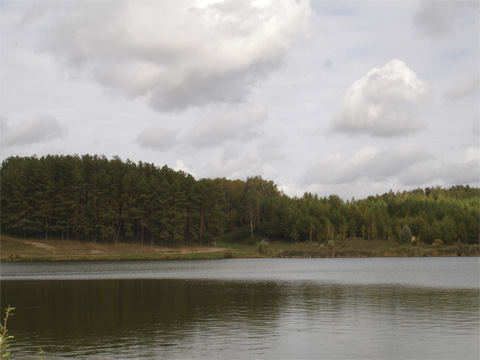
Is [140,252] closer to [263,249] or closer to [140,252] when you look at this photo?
[140,252]

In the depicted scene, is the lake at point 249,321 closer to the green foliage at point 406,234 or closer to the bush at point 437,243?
the bush at point 437,243

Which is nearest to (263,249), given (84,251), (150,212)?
(150,212)

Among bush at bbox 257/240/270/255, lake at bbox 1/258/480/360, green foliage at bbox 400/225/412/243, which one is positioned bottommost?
lake at bbox 1/258/480/360

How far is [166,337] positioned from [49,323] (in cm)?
961

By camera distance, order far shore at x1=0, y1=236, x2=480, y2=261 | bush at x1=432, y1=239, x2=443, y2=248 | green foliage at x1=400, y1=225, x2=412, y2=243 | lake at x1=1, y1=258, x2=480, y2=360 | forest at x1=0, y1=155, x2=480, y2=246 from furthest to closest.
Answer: green foliage at x1=400, y1=225, x2=412, y2=243, bush at x1=432, y1=239, x2=443, y2=248, forest at x1=0, y1=155, x2=480, y2=246, far shore at x1=0, y1=236, x2=480, y2=261, lake at x1=1, y1=258, x2=480, y2=360

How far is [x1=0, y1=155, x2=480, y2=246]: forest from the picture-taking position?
13362cm

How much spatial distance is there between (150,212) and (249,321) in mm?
114216

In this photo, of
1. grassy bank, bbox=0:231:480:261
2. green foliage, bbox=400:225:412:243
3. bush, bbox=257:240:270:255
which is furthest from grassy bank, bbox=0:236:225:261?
green foliage, bbox=400:225:412:243

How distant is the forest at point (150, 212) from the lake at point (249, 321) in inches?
3253

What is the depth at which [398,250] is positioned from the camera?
12388 centimetres

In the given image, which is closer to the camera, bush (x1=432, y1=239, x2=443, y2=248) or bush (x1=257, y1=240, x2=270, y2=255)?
bush (x1=257, y1=240, x2=270, y2=255)

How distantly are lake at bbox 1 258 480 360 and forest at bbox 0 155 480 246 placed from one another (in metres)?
82.6

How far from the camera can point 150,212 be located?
143000 mm

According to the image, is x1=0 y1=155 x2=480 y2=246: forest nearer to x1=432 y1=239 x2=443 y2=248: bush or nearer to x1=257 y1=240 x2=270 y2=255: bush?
x1=432 y1=239 x2=443 y2=248: bush
